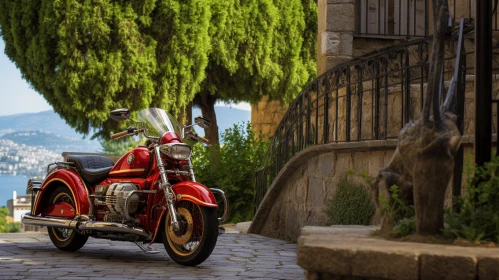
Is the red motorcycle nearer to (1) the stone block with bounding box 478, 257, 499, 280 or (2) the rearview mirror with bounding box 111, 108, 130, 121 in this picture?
(2) the rearview mirror with bounding box 111, 108, 130, 121

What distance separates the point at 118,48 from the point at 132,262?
14768 millimetres

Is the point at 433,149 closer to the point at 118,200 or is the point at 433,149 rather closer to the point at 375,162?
the point at 375,162

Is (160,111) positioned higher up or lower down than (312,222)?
higher up

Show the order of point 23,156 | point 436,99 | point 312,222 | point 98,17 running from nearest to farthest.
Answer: point 436,99 < point 312,222 < point 98,17 < point 23,156

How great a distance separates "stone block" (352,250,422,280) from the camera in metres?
4.06

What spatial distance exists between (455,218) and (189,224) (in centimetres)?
311

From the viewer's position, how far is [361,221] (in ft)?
28.0

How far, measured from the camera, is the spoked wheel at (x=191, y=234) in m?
7.25

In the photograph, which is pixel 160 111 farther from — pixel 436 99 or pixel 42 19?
pixel 42 19

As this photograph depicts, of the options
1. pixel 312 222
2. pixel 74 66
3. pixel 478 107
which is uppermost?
pixel 74 66

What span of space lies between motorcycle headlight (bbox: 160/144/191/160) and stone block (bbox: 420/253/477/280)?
157 inches

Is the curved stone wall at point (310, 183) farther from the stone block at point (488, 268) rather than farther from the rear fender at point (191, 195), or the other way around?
the stone block at point (488, 268)

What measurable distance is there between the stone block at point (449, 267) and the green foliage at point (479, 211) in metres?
0.56

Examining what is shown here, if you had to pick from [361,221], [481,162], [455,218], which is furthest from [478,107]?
[361,221]
